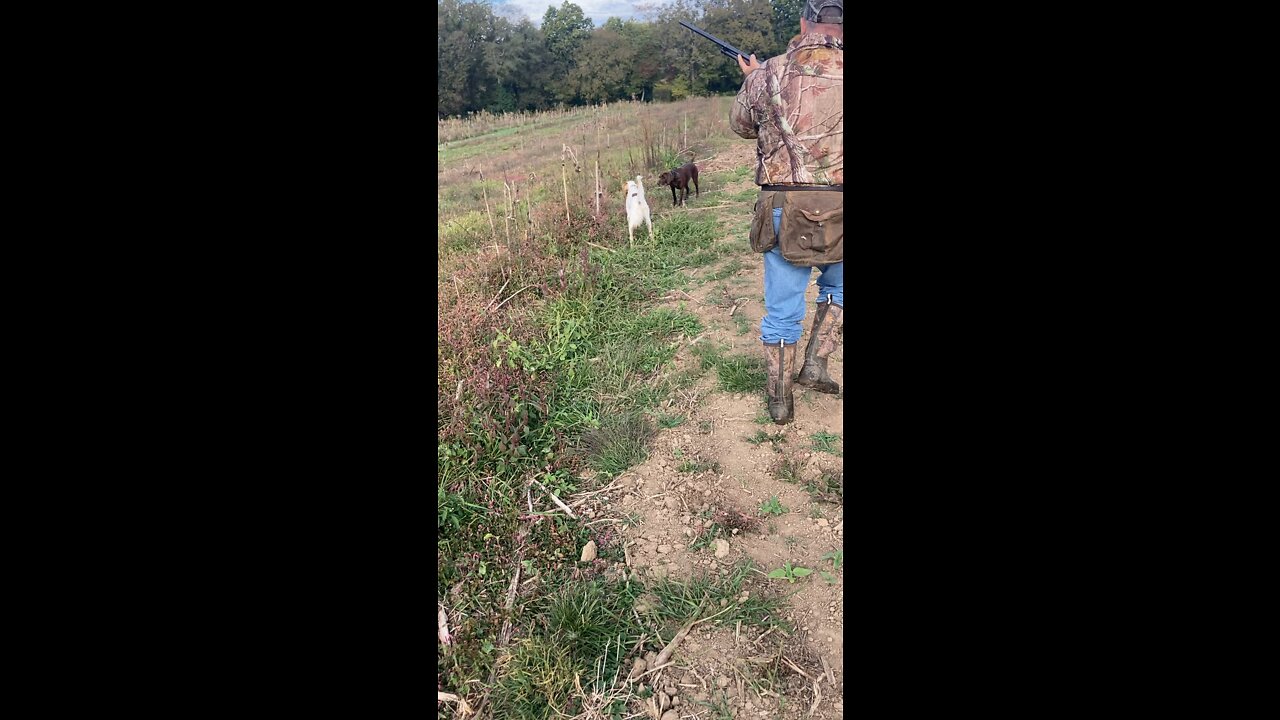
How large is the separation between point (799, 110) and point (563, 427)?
6.29ft

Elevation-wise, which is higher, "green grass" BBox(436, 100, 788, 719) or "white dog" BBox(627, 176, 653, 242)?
"white dog" BBox(627, 176, 653, 242)

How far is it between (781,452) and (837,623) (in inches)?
43.2

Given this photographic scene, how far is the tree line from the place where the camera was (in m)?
5.95

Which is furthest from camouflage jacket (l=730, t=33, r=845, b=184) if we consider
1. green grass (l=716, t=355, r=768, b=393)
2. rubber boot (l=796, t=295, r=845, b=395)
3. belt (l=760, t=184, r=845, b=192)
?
green grass (l=716, t=355, r=768, b=393)

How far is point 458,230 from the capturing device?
5.77 metres

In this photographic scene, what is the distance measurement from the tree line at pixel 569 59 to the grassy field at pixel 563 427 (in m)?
1.21

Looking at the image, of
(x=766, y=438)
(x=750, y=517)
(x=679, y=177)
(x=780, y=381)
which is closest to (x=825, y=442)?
(x=766, y=438)

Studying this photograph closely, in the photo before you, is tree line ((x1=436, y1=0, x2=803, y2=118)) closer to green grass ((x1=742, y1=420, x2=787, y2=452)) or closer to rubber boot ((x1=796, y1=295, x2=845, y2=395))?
rubber boot ((x1=796, y1=295, x2=845, y2=395))

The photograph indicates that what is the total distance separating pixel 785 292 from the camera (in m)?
3.04

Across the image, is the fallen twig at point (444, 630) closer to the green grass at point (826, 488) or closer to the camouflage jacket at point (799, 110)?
the green grass at point (826, 488)

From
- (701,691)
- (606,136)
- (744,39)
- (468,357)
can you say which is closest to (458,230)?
(468,357)

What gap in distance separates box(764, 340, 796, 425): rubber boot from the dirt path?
0.06m

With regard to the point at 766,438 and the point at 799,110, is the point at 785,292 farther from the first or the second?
the point at 799,110
